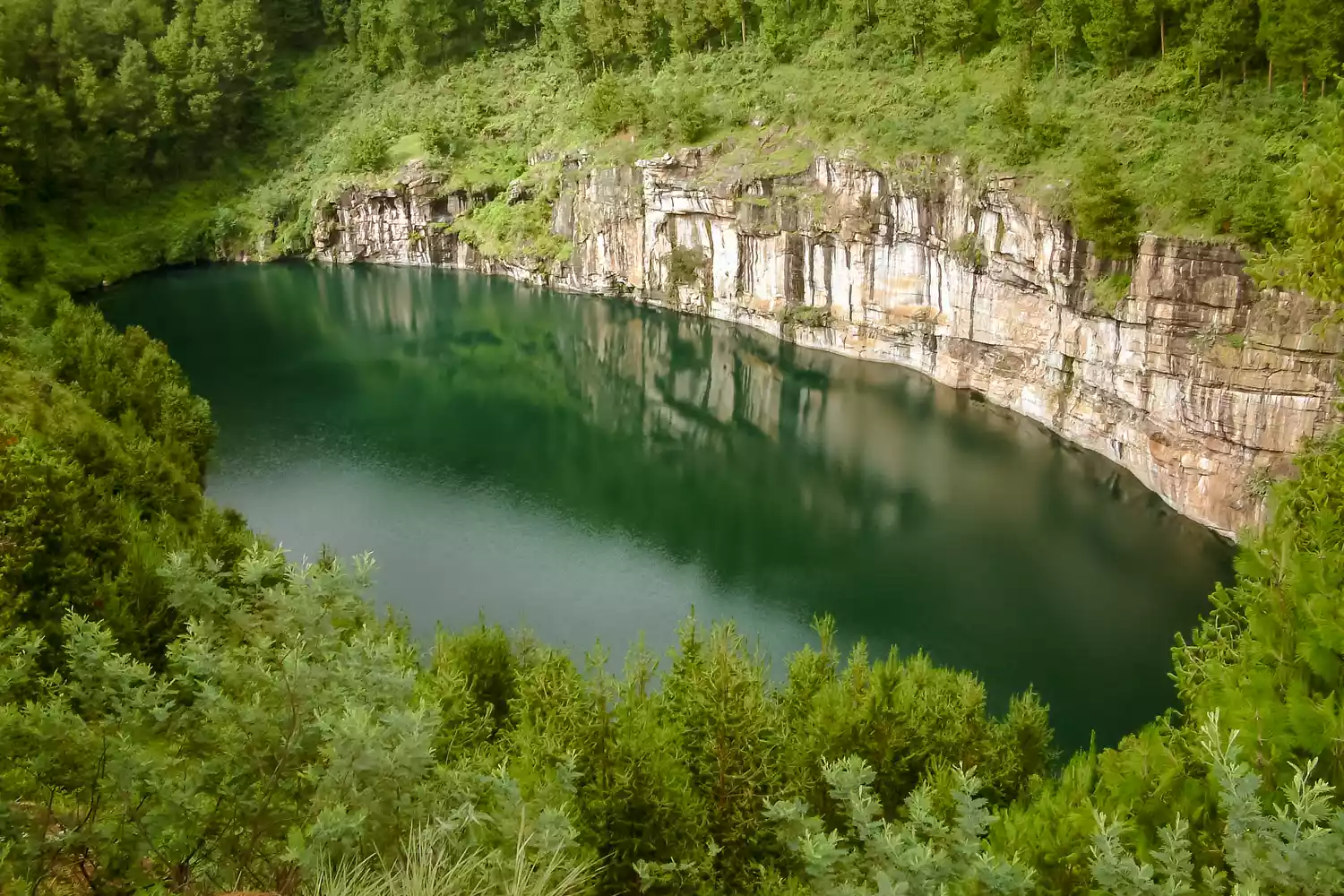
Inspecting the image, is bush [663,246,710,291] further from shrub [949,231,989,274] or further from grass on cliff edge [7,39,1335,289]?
shrub [949,231,989,274]

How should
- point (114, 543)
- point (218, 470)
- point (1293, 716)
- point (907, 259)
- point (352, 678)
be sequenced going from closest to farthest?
point (1293, 716)
point (352, 678)
point (114, 543)
point (218, 470)
point (907, 259)

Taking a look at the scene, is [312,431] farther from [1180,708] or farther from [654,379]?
[1180,708]

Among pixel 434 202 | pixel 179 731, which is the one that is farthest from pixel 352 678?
pixel 434 202

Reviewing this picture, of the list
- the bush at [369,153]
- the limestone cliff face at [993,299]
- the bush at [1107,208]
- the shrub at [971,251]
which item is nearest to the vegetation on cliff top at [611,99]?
the bush at [1107,208]

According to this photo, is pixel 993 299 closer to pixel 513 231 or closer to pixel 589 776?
pixel 589 776

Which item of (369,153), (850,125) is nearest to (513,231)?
(369,153)

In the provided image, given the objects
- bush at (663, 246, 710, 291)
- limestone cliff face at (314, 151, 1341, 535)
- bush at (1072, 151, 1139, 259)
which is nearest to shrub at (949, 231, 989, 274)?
limestone cliff face at (314, 151, 1341, 535)

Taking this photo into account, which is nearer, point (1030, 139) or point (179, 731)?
point (179, 731)
